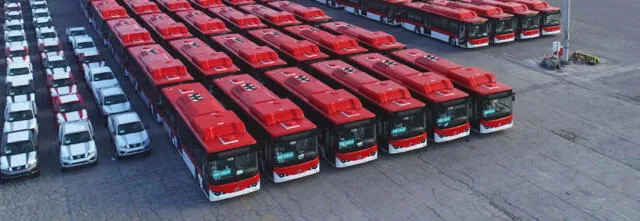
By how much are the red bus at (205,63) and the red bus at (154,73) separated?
1.09 metres

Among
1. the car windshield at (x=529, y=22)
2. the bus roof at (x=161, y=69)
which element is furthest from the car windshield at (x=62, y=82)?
the car windshield at (x=529, y=22)

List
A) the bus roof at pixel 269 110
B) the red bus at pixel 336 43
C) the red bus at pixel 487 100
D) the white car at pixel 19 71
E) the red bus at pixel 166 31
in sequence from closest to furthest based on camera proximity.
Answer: the bus roof at pixel 269 110, the red bus at pixel 487 100, the white car at pixel 19 71, the red bus at pixel 336 43, the red bus at pixel 166 31

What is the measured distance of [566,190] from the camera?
23.1 m

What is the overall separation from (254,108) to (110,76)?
44.3ft

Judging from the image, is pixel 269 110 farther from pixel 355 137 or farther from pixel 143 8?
pixel 143 8

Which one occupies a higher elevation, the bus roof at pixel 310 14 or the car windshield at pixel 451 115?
the bus roof at pixel 310 14

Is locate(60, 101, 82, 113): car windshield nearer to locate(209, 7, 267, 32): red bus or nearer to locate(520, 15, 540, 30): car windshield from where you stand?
locate(209, 7, 267, 32): red bus

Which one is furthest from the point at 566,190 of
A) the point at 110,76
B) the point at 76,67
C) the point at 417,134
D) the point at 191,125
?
the point at 76,67

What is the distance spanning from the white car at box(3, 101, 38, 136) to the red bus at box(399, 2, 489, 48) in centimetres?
2847

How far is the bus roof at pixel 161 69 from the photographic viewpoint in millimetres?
30391

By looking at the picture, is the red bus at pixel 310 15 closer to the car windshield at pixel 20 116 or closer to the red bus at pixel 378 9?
the red bus at pixel 378 9

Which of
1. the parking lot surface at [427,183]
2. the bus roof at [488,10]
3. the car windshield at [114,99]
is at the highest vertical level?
the bus roof at [488,10]

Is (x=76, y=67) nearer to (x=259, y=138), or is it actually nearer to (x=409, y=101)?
(x=259, y=138)

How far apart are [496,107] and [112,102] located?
1854 centimetres
